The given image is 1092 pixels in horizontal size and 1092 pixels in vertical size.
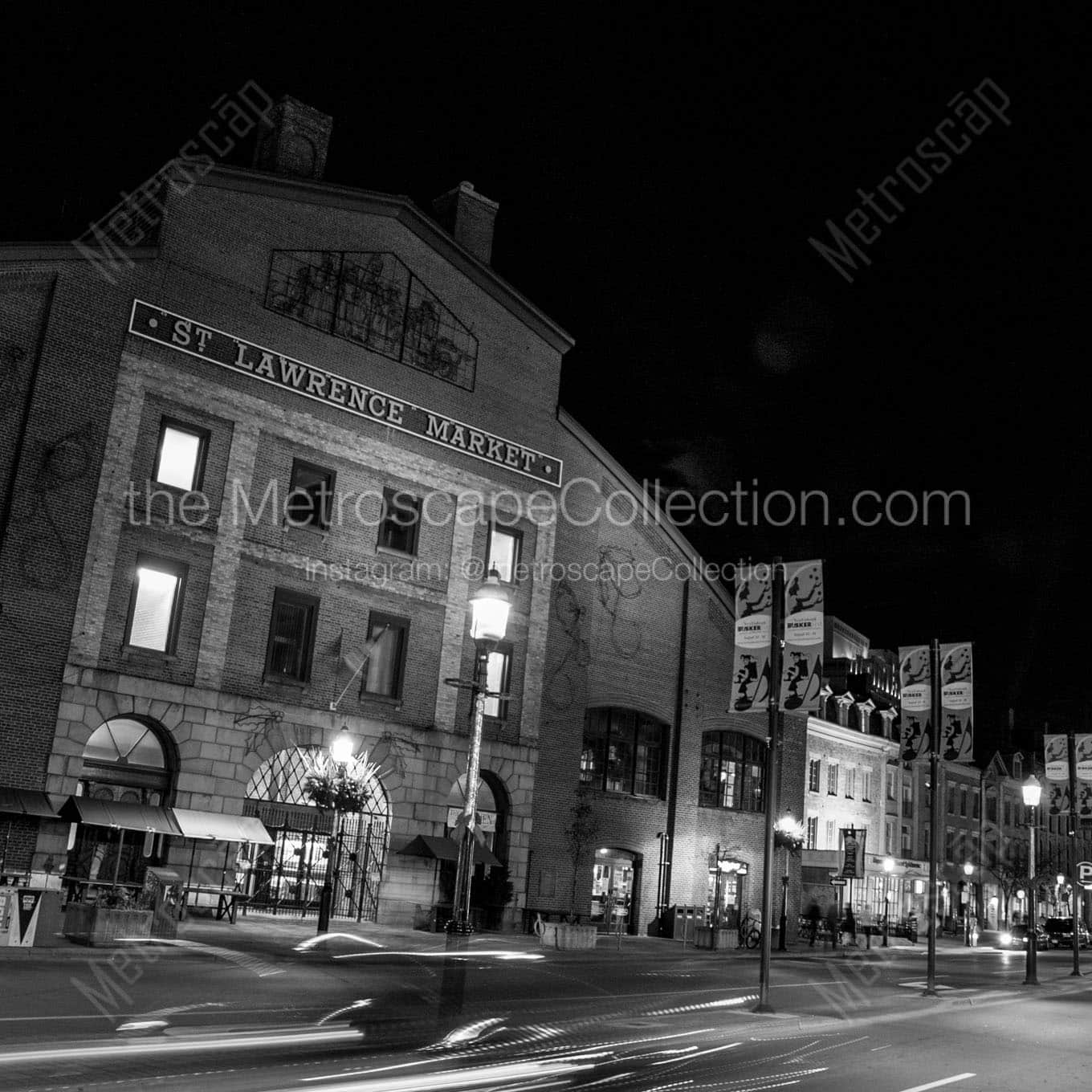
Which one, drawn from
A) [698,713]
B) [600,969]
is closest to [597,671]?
[698,713]

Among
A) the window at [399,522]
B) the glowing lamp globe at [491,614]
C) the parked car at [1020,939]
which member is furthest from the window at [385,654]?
the parked car at [1020,939]

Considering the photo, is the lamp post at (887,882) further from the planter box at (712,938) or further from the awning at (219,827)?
the awning at (219,827)

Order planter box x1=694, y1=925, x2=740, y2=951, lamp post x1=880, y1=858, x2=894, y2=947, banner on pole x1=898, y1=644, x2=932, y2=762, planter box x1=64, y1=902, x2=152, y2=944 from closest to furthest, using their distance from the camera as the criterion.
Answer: planter box x1=64, y1=902, x2=152, y2=944, banner on pole x1=898, y1=644, x2=932, y2=762, planter box x1=694, y1=925, x2=740, y2=951, lamp post x1=880, y1=858, x2=894, y2=947

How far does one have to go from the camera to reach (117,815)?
2697cm

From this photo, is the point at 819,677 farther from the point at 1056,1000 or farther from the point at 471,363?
the point at 471,363

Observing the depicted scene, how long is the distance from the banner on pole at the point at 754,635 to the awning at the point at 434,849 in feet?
41.3

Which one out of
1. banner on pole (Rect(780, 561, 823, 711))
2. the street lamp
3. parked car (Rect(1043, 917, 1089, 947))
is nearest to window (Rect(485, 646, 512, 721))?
banner on pole (Rect(780, 561, 823, 711))

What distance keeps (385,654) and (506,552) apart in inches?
217

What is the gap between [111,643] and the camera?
28.3 m

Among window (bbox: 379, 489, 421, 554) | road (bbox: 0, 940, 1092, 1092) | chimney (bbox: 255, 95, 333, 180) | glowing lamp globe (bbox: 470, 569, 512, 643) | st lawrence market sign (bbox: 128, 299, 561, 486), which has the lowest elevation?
road (bbox: 0, 940, 1092, 1092)

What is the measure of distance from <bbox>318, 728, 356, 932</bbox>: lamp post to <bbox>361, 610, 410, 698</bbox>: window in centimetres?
216

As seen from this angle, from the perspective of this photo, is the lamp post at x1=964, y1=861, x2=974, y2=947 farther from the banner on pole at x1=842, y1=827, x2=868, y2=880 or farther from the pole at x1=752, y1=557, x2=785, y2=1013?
the pole at x1=752, y1=557, x2=785, y2=1013

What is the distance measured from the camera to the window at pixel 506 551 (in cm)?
3672

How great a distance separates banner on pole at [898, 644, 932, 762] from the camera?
28516mm
